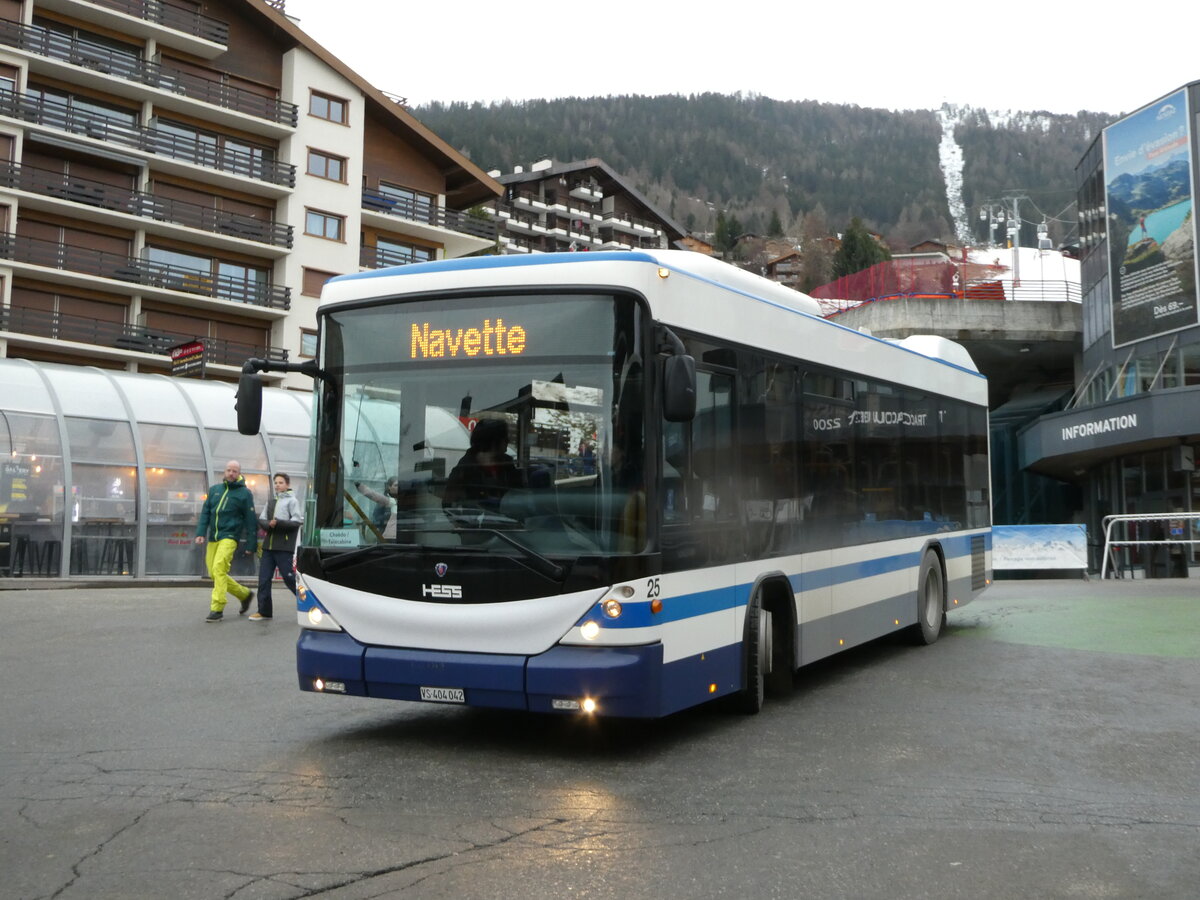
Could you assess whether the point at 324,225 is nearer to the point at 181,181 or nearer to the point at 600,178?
the point at 181,181

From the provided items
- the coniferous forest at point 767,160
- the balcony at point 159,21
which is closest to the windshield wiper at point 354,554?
the balcony at point 159,21

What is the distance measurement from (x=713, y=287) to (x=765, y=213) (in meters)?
168

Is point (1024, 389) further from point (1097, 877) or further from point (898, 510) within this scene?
point (1097, 877)

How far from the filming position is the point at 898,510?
11656mm

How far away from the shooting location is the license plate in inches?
276

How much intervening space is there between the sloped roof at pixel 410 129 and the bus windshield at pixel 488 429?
42.6m

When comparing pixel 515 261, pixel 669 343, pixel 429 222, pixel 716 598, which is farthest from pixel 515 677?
pixel 429 222

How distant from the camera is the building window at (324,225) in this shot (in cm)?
4719

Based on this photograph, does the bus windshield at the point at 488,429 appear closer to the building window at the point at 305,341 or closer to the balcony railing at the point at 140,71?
the balcony railing at the point at 140,71

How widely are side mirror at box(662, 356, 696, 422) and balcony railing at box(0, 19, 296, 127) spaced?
4035cm

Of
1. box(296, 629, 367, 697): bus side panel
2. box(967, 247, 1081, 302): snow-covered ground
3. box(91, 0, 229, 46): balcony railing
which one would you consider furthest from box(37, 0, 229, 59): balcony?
box(296, 629, 367, 697): bus side panel

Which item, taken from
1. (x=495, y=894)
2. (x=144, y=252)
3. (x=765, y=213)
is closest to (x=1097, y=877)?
(x=495, y=894)

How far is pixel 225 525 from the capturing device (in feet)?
48.5

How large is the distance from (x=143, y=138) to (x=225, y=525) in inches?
1286
